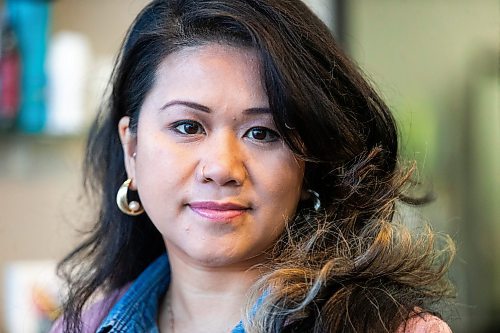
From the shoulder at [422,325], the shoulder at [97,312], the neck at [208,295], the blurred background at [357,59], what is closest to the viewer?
the shoulder at [422,325]

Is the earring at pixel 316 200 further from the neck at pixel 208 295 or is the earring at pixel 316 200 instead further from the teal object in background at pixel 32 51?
the teal object in background at pixel 32 51

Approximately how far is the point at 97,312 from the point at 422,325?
49 cm

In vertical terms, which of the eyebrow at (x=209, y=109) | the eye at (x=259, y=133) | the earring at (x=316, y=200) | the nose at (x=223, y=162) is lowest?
the earring at (x=316, y=200)

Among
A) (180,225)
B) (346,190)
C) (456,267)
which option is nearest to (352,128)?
(346,190)

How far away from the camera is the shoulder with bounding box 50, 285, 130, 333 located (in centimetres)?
127

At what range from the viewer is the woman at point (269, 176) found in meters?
1.05

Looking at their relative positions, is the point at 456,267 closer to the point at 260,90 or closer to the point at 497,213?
the point at 497,213

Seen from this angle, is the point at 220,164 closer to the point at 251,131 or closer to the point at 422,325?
the point at 251,131

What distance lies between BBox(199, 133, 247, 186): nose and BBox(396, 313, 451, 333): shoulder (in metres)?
0.25

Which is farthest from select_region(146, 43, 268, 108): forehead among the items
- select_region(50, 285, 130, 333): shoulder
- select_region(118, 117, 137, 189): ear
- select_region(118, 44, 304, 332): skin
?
select_region(50, 285, 130, 333): shoulder

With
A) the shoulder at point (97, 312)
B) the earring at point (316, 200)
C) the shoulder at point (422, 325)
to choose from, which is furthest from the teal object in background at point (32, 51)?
the shoulder at point (422, 325)

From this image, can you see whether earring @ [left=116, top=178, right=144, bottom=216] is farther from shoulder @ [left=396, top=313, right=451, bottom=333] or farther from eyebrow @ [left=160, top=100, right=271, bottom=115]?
shoulder @ [left=396, top=313, right=451, bottom=333]

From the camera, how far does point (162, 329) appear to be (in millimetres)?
1233

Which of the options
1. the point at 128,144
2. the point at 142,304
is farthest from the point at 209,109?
the point at 142,304
